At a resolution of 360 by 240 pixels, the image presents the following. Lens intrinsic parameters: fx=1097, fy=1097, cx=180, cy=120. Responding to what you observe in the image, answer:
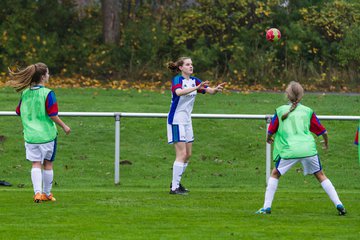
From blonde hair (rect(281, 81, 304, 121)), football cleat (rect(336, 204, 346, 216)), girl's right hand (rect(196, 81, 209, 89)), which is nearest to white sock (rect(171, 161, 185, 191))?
girl's right hand (rect(196, 81, 209, 89))

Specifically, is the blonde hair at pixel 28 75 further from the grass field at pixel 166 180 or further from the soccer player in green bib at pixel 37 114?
the grass field at pixel 166 180

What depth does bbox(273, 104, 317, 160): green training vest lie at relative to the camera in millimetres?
12000

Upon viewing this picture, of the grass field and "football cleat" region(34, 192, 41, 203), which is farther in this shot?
"football cleat" region(34, 192, 41, 203)

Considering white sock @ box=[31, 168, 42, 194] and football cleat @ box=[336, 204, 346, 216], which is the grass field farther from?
white sock @ box=[31, 168, 42, 194]

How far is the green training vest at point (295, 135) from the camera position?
12000mm

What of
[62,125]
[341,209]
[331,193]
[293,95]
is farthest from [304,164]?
[62,125]

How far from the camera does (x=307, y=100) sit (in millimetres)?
25656

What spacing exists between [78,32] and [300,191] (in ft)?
59.1

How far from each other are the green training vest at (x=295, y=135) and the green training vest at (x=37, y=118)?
283 cm

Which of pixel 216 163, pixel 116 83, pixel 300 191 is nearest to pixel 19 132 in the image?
pixel 216 163

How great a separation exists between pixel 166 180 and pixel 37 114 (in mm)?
4467

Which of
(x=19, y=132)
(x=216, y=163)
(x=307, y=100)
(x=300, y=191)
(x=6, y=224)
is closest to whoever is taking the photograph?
(x=6, y=224)

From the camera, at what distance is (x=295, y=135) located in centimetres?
1205

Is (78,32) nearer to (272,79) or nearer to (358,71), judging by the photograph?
(272,79)
